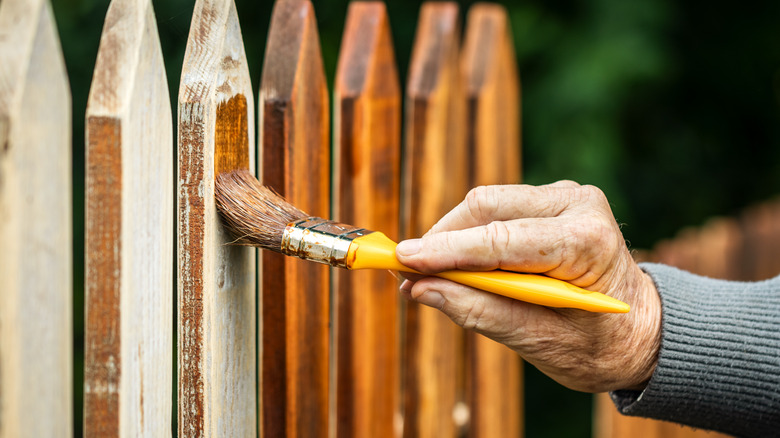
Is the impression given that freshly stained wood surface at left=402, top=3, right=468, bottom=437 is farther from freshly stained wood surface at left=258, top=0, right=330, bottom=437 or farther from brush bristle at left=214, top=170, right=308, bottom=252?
brush bristle at left=214, top=170, right=308, bottom=252

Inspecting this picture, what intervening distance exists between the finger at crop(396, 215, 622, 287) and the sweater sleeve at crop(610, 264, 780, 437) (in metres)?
0.40

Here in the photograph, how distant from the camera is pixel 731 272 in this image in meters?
4.09

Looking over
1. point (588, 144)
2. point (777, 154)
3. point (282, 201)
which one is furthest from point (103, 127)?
point (777, 154)

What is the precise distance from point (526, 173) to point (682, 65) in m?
1.95

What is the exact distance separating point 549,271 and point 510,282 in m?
0.09

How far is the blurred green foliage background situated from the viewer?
144 inches

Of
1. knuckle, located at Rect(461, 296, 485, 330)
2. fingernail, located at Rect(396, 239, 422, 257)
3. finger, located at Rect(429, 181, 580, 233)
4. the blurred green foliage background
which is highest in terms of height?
the blurred green foliage background

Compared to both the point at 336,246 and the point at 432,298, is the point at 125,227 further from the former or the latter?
the point at 432,298

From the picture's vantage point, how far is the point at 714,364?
1.53m

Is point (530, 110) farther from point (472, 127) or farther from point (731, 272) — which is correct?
point (472, 127)

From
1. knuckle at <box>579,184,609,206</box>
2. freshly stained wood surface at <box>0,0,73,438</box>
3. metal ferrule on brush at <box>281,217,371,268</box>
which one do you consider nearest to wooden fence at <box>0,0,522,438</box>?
freshly stained wood surface at <box>0,0,73,438</box>

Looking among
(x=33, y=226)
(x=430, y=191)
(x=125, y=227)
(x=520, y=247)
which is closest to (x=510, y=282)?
(x=520, y=247)

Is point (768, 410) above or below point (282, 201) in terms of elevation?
below

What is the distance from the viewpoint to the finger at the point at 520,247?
3.84 ft
